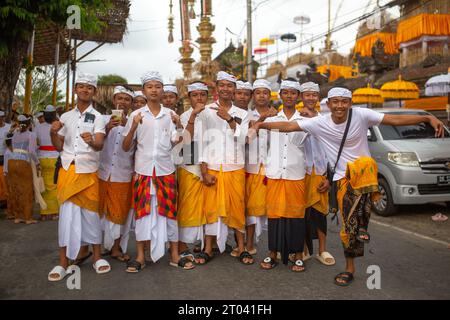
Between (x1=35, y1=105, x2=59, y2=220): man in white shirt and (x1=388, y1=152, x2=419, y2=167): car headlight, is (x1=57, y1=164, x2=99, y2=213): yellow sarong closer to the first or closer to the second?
(x1=35, y1=105, x2=59, y2=220): man in white shirt

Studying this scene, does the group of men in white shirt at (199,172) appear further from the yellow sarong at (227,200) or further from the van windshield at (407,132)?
A: the van windshield at (407,132)

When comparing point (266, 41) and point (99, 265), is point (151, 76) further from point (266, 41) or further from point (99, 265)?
point (266, 41)

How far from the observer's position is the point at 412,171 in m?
7.47

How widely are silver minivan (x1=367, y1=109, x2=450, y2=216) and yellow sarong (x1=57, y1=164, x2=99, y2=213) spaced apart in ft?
17.8

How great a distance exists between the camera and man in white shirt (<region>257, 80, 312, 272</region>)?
15.4 feet

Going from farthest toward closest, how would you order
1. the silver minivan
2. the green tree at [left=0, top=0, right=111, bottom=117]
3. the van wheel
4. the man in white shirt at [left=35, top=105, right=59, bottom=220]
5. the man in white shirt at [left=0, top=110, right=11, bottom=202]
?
the man in white shirt at [left=0, top=110, right=11, bottom=202] → the man in white shirt at [left=35, top=105, right=59, bottom=220] → the van wheel → the silver minivan → the green tree at [left=0, top=0, right=111, bottom=117]

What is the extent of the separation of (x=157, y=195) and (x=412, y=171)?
16.1 ft

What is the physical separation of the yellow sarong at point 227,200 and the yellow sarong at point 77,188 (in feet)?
4.29

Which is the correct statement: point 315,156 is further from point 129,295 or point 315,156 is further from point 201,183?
point 129,295

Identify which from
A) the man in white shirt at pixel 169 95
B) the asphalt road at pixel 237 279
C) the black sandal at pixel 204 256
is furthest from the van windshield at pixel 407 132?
the black sandal at pixel 204 256

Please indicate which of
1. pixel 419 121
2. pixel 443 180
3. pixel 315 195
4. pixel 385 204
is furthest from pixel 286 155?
pixel 443 180

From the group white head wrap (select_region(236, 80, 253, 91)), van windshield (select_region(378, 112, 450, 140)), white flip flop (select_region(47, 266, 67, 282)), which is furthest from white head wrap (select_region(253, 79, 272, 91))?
van windshield (select_region(378, 112, 450, 140))

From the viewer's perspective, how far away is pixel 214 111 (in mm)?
5086
